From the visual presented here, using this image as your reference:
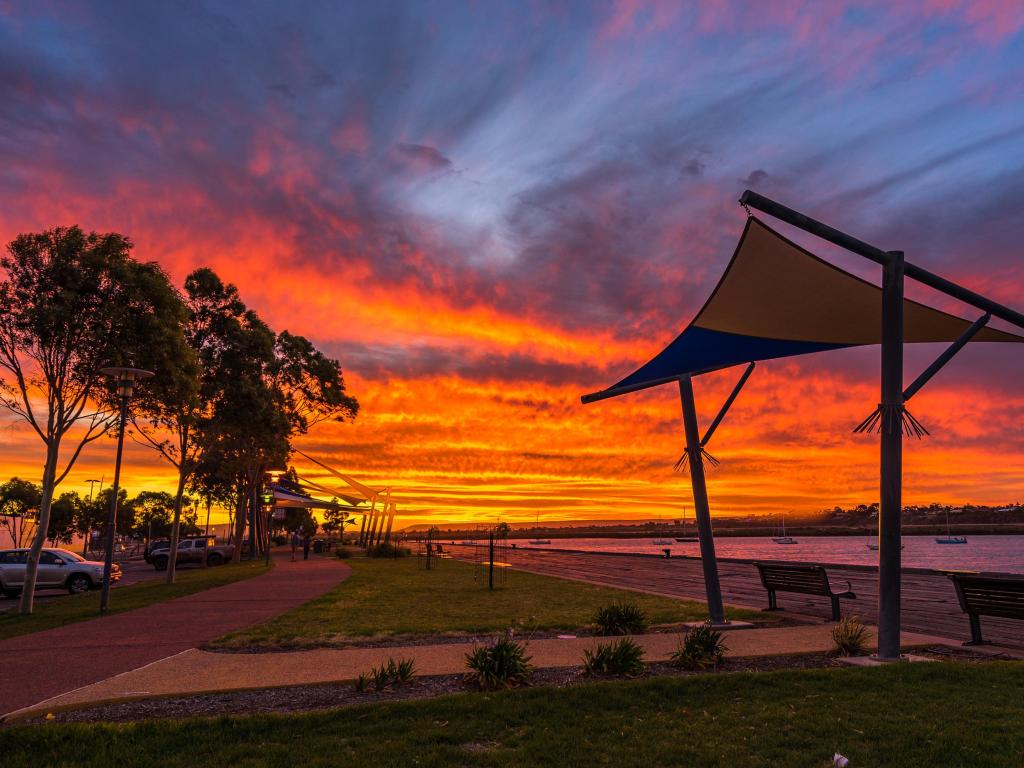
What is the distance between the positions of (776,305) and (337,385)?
100 ft

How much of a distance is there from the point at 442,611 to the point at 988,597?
9846mm

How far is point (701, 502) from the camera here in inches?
465

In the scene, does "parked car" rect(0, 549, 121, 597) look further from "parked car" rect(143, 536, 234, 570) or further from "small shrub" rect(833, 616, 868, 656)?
"small shrub" rect(833, 616, 868, 656)

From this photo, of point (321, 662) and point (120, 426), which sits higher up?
point (120, 426)

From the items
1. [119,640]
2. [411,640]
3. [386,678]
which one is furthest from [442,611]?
[386,678]

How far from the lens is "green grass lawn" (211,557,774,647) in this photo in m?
11.5

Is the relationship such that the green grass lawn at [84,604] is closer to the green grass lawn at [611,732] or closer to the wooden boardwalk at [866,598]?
the green grass lawn at [611,732]

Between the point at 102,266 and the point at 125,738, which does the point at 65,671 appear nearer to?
the point at 125,738

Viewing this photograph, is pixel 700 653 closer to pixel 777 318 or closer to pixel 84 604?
pixel 777 318

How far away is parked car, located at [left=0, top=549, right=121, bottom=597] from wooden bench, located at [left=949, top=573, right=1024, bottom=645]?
2496 cm

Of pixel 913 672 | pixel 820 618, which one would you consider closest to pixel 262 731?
pixel 913 672

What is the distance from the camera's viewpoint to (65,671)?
342 inches

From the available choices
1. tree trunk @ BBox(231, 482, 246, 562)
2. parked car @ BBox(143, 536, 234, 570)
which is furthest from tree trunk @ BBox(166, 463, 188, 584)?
parked car @ BBox(143, 536, 234, 570)

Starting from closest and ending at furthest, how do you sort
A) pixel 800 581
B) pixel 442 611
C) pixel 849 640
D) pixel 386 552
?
1. pixel 849 640
2. pixel 800 581
3. pixel 442 611
4. pixel 386 552
